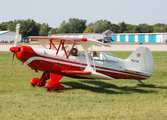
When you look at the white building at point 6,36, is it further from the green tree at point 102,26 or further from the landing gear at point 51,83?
the landing gear at point 51,83

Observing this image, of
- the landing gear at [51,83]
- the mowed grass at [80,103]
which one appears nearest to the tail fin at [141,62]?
the mowed grass at [80,103]

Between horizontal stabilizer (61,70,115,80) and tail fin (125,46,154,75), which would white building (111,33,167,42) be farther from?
horizontal stabilizer (61,70,115,80)

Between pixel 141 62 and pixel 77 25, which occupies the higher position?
pixel 77 25

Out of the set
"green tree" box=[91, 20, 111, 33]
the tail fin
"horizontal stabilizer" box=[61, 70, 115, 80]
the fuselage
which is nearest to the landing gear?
the fuselage

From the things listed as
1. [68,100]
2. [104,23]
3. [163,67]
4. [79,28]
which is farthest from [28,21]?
[68,100]

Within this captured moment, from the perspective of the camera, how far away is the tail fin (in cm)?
991

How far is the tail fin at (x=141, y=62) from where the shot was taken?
9914mm

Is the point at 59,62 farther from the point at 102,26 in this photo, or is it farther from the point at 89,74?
the point at 102,26

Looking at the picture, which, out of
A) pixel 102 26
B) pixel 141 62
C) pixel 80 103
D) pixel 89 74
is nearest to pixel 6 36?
pixel 102 26

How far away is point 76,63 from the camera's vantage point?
906 centimetres

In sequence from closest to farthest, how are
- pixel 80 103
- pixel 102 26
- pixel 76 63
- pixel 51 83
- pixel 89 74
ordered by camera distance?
1. pixel 80 103
2. pixel 89 74
3. pixel 51 83
4. pixel 76 63
5. pixel 102 26

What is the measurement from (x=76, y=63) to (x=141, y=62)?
10.1 feet

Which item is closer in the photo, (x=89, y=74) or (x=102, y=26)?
(x=89, y=74)

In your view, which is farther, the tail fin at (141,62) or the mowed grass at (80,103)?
the tail fin at (141,62)
